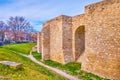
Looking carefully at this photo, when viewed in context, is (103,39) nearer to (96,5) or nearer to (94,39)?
(94,39)

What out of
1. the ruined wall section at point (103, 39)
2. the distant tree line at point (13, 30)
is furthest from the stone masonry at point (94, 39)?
the distant tree line at point (13, 30)

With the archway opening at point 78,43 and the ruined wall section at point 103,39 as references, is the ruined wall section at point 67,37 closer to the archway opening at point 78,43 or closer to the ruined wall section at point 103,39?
the archway opening at point 78,43

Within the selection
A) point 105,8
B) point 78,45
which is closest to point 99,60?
point 105,8

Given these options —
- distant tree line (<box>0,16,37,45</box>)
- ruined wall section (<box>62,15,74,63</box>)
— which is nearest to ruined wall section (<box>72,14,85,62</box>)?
ruined wall section (<box>62,15,74,63</box>)

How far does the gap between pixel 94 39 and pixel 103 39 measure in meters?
1.08

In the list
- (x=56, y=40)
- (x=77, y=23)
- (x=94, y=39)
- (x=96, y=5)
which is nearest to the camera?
(x=96, y=5)

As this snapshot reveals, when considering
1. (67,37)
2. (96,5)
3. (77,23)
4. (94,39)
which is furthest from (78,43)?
(96,5)

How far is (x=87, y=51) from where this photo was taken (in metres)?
15.4

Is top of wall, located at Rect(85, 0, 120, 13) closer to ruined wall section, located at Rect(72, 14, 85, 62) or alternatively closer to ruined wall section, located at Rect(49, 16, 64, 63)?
ruined wall section, located at Rect(72, 14, 85, 62)

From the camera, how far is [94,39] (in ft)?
47.4

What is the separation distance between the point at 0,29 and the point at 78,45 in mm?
52829

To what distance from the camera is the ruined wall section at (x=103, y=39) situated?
12383mm

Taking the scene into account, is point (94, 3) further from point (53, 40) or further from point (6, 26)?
point (6, 26)

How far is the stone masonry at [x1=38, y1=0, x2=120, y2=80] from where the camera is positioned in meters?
12.5
